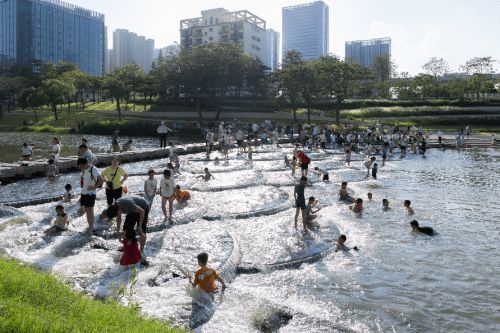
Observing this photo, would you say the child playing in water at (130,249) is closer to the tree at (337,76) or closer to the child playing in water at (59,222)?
the child playing in water at (59,222)

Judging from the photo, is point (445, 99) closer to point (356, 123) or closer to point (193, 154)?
point (356, 123)

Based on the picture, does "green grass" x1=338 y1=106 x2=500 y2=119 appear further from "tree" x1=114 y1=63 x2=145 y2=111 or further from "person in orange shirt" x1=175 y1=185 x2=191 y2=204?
"person in orange shirt" x1=175 y1=185 x2=191 y2=204

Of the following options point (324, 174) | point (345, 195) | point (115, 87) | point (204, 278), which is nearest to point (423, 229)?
point (345, 195)

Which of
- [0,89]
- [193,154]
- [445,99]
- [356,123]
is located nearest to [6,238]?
[193,154]

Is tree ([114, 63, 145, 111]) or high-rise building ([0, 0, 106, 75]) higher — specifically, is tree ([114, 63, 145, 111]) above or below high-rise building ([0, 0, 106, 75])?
below

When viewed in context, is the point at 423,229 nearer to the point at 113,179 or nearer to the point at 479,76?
the point at 113,179

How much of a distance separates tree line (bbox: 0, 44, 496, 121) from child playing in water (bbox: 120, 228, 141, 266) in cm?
5361

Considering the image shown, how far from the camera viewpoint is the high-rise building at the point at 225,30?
11493 cm

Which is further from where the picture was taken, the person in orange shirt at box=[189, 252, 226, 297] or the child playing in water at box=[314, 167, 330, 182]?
the child playing in water at box=[314, 167, 330, 182]

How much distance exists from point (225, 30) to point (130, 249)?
370 feet

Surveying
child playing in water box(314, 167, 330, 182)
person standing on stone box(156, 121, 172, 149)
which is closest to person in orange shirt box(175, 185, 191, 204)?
child playing in water box(314, 167, 330, 182)

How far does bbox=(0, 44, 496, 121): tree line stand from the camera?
204ft

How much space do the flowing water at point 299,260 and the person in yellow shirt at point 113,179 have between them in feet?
4.14

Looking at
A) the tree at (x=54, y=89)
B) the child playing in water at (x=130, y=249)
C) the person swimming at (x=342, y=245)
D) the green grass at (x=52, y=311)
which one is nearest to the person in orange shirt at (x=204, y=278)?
the child playing in water at (x=130, y=249)
